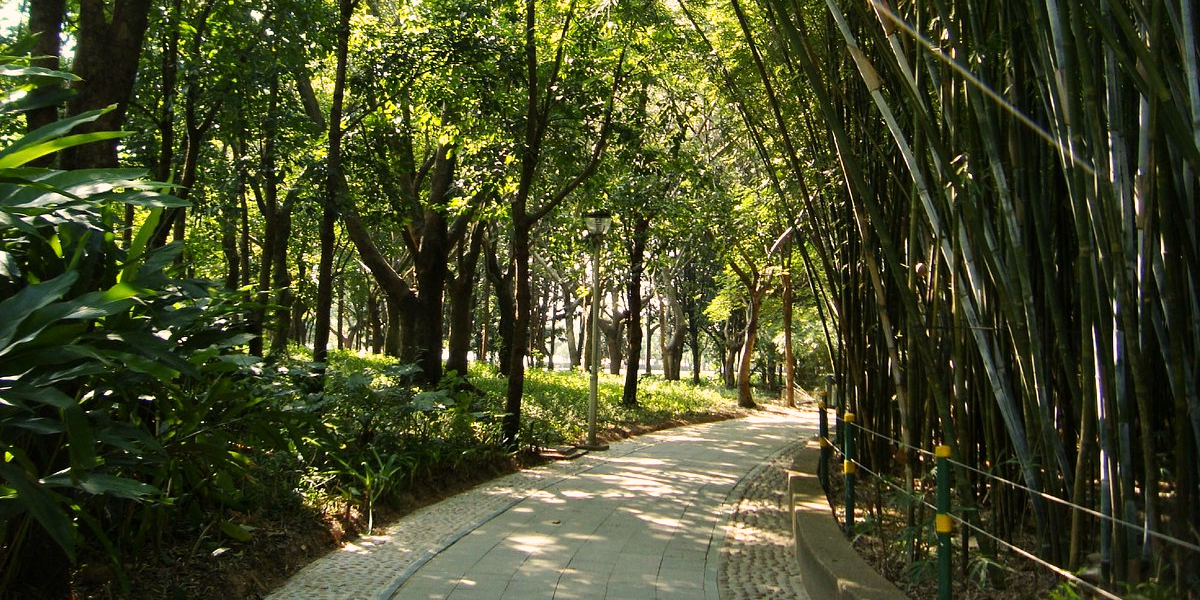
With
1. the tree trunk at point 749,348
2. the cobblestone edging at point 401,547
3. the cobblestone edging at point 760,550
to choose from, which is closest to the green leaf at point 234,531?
the cobblestone edging at point 401,547

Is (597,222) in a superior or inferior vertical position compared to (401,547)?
superior

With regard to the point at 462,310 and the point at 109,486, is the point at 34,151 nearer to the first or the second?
the point at 109,486

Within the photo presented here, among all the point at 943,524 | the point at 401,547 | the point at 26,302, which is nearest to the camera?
the point at 26,302

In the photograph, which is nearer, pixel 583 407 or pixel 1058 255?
pixel 1058 255

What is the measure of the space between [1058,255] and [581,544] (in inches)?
137

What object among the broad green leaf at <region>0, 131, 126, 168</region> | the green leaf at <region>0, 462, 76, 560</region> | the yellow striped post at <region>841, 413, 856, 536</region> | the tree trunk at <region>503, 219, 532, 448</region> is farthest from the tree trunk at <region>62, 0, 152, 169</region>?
the tree trunk at <region>503, 219, 532, 448</region>

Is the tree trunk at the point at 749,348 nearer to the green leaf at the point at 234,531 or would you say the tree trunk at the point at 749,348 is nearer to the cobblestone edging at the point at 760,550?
the cobblestone edging at the point at 760,550

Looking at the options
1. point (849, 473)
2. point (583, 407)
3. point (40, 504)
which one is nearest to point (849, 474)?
point (849, 473)

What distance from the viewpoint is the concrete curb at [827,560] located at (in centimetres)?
449

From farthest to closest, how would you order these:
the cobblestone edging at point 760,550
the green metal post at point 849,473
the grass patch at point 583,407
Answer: the grass patch at point 583,407 < the green metal post at point 849,473 < the cobblestone edging at point 760,550

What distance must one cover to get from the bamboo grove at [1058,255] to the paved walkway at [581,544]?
1452 millimetres

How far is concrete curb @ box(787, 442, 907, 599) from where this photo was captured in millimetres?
4488

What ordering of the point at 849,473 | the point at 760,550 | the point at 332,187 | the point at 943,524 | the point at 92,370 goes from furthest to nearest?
1. the point at 332,187
2. the point at 760,550
3. the point at 849,473
4. the point at 943,524
5. the point at 92,370

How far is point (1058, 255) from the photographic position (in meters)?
4.60
